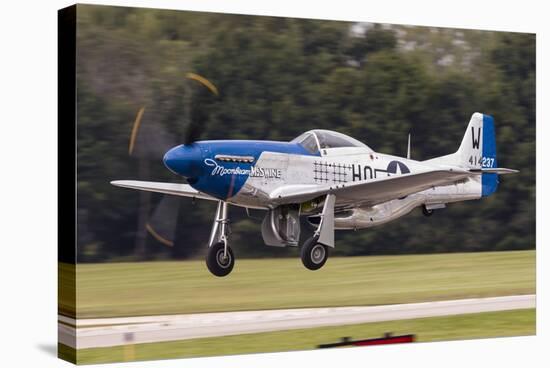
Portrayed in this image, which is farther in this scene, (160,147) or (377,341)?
(377,341)

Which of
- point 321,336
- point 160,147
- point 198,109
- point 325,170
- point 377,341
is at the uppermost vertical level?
point 198,109

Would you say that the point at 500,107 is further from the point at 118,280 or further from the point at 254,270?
the point at 118,280

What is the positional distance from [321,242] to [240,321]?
1443 millimetres

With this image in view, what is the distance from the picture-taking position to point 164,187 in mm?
12312

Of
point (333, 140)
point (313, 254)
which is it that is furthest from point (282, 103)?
point (313, 254)

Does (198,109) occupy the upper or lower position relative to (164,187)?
upper

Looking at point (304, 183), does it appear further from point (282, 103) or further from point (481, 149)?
point (481, 149)

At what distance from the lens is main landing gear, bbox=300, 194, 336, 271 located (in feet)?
42.2

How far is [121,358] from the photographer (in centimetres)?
1172

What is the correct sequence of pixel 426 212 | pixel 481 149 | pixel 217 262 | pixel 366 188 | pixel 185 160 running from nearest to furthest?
pixel 185 160
pixel 217 262
pixel 366 188
pixel 426 212
pixel 481 149

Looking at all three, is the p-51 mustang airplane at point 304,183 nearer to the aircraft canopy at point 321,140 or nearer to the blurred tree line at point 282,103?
the aircraft canopy at point 321,140

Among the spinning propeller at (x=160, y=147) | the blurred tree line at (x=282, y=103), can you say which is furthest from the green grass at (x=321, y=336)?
the spinning propeller at (x=160, y=147)

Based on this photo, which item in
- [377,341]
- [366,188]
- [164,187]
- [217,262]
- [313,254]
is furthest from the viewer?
[377,341]

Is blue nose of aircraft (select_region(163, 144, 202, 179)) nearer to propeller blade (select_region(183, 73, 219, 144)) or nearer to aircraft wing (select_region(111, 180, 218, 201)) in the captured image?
propeller blade (select_region(183, 73, 219, 144))
